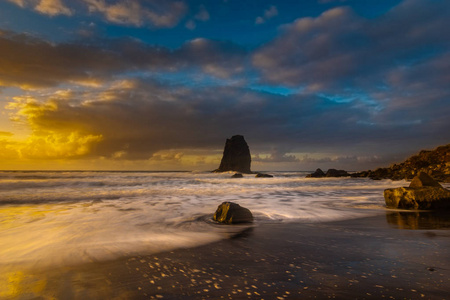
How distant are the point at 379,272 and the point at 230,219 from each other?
16.3 ft

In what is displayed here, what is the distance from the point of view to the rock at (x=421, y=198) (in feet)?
34.8

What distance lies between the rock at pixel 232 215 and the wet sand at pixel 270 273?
2.18 metres

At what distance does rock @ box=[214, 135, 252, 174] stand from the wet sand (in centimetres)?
10728

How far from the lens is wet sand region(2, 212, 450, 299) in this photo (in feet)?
10.9

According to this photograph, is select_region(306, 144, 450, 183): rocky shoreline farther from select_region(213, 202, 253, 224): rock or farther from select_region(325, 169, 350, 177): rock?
select_region(213, 202, 253, 224): rock

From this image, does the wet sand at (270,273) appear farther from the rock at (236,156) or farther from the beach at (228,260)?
the rock at (236,156)

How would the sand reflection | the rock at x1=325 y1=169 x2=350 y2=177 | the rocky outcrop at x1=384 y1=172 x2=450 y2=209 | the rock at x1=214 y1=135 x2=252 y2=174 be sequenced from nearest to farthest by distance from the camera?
the sand reflection, the rocky outcrop at x1=384 y1=172 x2=450 y2=209, the rock at x1=325 y1=169 x2=350 y2=177, the rock at x1=214 y1=135 x2=252 y2=174

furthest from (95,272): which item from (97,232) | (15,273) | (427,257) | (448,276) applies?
(427,257)

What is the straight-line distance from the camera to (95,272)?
4203 millimetres

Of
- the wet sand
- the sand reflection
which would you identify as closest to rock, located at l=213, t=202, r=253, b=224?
the wet sand

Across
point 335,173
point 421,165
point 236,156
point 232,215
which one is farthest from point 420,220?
point 236,156

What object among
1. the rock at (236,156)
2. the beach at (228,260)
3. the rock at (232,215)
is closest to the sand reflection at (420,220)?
Result: the beach at (228,260)

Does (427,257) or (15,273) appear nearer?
(15,273)

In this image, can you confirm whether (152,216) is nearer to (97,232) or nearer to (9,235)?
(97,232)
